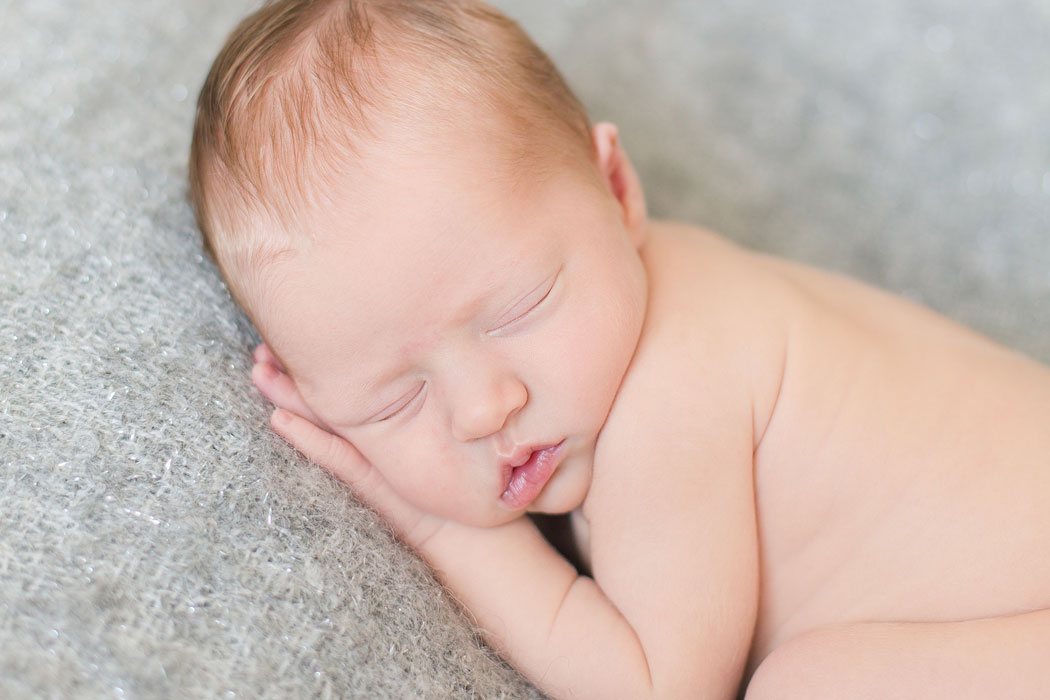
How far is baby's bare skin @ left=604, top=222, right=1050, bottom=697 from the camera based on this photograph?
985mm

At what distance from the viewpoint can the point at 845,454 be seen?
103 cm

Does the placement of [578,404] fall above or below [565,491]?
above

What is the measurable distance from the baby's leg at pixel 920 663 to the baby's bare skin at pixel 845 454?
1.8 inches

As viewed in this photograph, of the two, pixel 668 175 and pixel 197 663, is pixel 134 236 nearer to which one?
pixel 197 663

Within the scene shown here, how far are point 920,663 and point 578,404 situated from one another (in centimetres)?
43

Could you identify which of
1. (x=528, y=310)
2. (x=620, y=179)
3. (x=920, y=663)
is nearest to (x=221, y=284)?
(x=528, y=310)

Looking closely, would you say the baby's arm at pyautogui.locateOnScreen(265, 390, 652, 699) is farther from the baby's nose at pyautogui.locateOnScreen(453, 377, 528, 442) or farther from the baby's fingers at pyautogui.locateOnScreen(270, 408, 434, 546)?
the baby's nose at pyautogui.locateOnScreen(453, 377, 528, 442)

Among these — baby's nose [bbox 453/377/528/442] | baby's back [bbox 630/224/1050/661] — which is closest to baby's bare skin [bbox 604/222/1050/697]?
baby's back [bbox 630/224/1050/661]

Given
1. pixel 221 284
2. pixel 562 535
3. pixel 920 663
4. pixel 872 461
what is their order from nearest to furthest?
pixel 920 663 → pixel 872 461 → pixel 221 284 → pixel 562 535

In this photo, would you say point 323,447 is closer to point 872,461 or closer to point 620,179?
point 620,179

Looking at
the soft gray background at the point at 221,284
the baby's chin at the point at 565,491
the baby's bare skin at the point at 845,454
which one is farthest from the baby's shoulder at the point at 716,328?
the soft gray background at the point at 221,284

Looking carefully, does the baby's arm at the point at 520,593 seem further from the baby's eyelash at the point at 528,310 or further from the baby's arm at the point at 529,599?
the baby's eyelash at the point at 528,310

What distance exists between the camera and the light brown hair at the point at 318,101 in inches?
37.2

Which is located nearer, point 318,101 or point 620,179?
point 318,101
